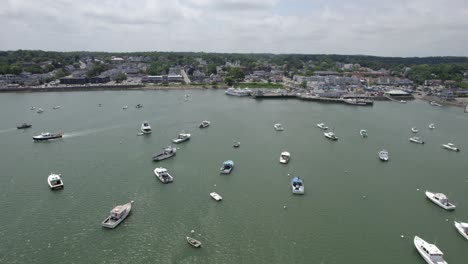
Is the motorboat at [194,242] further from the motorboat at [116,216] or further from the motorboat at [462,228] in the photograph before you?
the motorboat at [462,228]

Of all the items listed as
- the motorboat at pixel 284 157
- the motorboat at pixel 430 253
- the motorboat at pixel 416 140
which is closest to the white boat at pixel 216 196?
the motorboat at pixel 284 157

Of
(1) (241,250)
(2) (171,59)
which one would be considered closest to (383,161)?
(1) (241,250)

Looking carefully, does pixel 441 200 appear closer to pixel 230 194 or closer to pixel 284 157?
pixel 284 157

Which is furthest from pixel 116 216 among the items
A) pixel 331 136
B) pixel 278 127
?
pixel 278 127

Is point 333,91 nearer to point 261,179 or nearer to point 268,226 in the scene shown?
point 261,179

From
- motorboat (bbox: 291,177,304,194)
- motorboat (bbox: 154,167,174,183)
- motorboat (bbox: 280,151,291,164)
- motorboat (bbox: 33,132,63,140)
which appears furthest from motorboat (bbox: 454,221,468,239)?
motorboat (bbox: 33,132,63,140)

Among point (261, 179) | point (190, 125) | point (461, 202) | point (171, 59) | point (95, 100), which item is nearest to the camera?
point (461, 202)

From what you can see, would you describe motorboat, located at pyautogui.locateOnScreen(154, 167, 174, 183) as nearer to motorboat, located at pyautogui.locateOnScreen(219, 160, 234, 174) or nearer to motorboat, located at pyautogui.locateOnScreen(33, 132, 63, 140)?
motorboat, located at pyautogui.locateOnScreen(219, 160, 234, 174)
